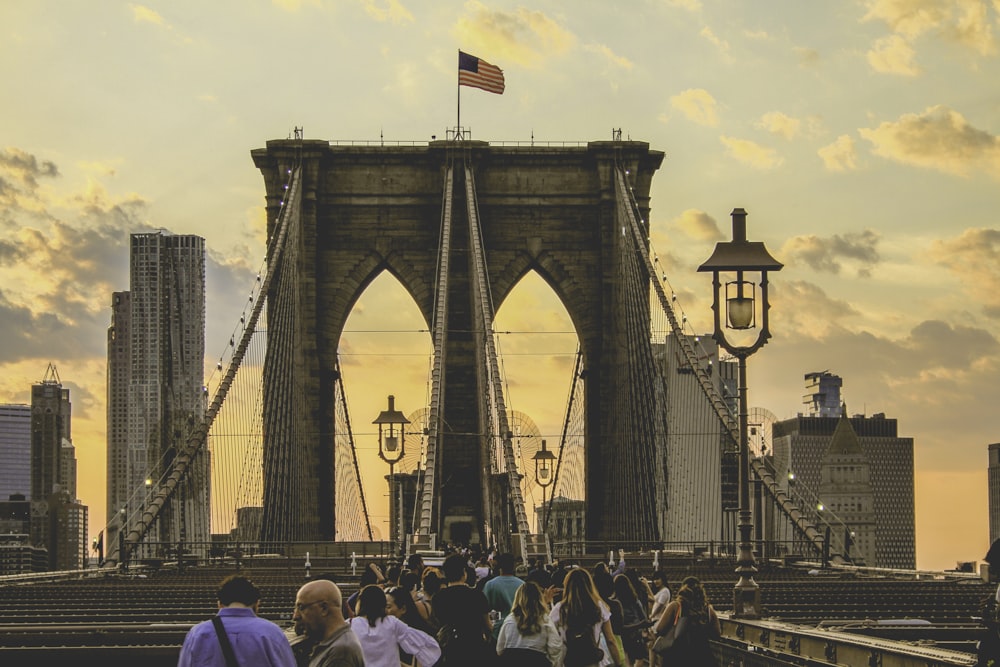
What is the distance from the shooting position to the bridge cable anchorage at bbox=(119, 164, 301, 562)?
43.8 meters

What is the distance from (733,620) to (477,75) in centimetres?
4328

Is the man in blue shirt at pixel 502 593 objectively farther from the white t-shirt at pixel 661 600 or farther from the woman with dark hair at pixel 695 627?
the white t-shirt at pixel 661 600

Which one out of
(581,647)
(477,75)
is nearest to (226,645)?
(581,647)

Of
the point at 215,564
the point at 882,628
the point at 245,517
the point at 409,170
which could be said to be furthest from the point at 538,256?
the point at 882,628

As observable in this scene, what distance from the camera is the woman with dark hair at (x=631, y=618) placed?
14820 mm

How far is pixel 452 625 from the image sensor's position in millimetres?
11805

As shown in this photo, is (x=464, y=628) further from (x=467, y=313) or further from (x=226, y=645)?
(x=467, y=313)

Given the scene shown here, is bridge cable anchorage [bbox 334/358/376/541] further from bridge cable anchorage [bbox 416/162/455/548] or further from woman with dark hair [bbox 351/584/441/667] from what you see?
woman with dark hair [bbox 351/584/441/667]

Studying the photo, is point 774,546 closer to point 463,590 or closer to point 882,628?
point 882,628

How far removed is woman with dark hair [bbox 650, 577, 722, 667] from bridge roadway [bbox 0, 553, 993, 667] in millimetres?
1192

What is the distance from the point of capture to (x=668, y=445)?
206 feet

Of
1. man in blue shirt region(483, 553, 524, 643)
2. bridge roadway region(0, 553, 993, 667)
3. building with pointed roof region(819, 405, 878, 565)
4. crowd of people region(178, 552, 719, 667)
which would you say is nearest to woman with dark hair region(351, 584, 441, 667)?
crowd of people region(178, 552, 719, 667)

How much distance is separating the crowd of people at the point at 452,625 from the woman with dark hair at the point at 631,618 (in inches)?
0.4

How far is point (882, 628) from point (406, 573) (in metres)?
5.11
